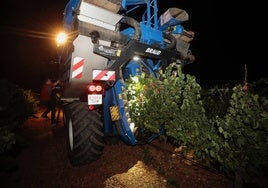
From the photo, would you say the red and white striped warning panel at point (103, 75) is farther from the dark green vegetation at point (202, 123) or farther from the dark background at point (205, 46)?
the dark background at point (205, 46)

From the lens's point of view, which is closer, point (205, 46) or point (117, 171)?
point (117, 171)

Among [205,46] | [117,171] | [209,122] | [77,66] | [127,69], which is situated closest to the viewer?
[209,122]

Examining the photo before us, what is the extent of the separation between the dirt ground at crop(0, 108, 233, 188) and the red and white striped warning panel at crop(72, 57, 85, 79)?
7.06 feet

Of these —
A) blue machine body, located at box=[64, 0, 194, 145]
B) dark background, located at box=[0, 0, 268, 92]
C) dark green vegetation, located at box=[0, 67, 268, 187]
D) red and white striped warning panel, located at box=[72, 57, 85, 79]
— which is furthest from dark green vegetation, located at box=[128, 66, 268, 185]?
dark background, located at box=[0, 0, 268, 92]

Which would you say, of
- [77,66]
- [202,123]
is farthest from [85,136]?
[202,123]

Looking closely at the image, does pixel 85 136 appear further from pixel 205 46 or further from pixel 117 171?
pixel 205 46

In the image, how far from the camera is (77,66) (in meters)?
4.14

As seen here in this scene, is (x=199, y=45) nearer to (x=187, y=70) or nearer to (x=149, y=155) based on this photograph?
(x=187, y=70)

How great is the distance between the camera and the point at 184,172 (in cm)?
429

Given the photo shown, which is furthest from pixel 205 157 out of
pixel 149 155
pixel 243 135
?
pixel 149 155

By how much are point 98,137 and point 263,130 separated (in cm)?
303

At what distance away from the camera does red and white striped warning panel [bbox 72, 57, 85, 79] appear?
4.11 meters

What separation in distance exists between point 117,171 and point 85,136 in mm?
1053

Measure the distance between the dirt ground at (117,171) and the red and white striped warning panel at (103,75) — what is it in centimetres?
204
